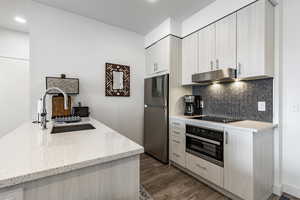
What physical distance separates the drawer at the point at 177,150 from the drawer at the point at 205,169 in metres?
0.11

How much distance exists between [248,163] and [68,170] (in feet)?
5.55

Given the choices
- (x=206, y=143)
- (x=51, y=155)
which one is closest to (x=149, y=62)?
(x=206, y=143)

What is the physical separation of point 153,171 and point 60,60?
245 centimetres

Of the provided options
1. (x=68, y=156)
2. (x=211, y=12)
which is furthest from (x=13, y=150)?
(x=211, y=12)

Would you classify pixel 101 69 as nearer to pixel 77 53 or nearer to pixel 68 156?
pixel 77 53

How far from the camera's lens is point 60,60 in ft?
7.68

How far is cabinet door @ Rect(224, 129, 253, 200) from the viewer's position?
1.47 metres

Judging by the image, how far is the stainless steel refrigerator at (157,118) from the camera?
253 cm

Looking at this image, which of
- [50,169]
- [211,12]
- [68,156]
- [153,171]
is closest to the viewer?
[50,169]

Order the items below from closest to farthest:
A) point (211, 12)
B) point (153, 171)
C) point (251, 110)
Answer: point (251, 110) < point (211, 12) < point (153, 171)

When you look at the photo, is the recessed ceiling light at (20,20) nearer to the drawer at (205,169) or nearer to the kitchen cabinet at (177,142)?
the kitchen cabinet at (177,142)

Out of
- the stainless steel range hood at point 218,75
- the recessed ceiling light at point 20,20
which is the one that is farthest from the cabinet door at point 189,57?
the recessed ceiling light at point 20,20

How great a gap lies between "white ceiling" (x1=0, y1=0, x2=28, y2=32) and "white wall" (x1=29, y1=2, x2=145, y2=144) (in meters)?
0.31

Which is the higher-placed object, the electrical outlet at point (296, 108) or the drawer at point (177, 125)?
the electrical outlet at point (296, 108)
